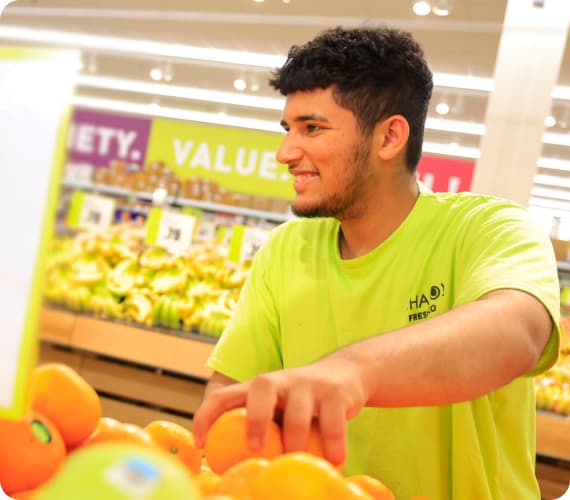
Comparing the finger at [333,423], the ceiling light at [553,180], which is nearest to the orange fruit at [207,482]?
the finger at [333,423]

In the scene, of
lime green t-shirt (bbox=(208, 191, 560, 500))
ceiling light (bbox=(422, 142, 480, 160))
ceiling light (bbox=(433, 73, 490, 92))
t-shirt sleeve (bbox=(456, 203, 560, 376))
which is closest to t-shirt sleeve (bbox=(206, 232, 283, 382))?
lime green t-shirt (bbox=(208, 191, 560, 500))

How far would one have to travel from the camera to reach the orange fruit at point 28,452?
2.20ft

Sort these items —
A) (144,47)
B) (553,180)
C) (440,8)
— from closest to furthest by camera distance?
(144,47), (440,8), (553,180)

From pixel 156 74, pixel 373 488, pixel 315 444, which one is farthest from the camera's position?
pixel 156 74

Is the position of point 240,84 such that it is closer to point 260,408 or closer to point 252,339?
point 252,339

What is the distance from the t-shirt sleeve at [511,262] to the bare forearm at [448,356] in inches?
1.4

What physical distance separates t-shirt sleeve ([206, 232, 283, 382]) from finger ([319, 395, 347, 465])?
0.78 metres

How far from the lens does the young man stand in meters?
1.20

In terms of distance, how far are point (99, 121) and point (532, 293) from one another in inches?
23.9

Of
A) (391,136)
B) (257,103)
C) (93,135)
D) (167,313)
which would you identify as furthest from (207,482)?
(257,103)

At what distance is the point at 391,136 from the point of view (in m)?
1.44

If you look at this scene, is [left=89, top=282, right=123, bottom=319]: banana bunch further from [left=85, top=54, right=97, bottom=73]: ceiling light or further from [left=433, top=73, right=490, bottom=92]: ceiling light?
[left=85, top=54, right=97, bottom=73]: ceiling light

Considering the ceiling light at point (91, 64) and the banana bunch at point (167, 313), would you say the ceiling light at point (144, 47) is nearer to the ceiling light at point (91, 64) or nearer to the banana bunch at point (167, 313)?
the ceiling light at point (91, 64)

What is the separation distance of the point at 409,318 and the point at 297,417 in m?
0.68
